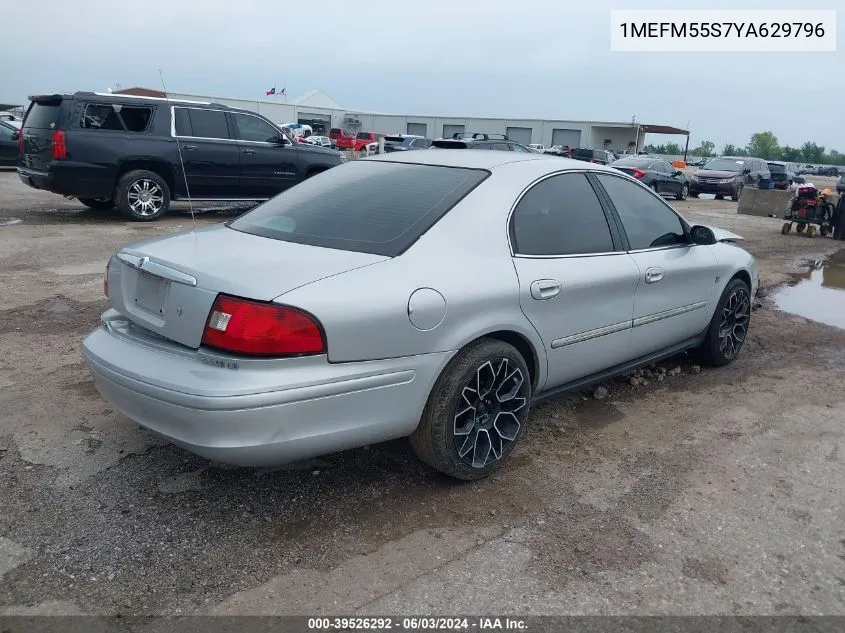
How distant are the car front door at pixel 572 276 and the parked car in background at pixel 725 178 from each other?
2204cm

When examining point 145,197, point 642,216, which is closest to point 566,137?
point 145,197

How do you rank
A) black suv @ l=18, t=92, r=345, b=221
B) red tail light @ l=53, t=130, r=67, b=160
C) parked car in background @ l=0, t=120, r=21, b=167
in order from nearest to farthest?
red tail light @ l=53, t=130, r=67, b=160
black suv @ l=18, t=92, r=345, b=221
parked car in background @ l=0, t=120, r=21, b=167

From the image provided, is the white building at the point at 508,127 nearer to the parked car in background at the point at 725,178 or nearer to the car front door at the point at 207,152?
the parked car in background at the point at 725,178

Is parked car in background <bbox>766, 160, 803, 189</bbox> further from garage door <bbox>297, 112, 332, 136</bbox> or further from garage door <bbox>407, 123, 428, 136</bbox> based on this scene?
garage door <bbox>407, 123, 428, 136</bbox>

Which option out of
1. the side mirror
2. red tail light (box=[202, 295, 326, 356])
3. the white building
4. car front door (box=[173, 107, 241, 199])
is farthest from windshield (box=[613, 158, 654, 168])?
the white building

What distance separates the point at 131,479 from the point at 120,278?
0.97 meters

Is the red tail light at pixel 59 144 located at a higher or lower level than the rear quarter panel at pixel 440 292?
higher

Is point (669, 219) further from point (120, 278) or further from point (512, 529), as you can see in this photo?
point (120, 278)

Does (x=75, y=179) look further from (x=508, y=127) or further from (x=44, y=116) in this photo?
(x=508, y=127)

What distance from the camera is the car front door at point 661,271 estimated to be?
14.1 feet

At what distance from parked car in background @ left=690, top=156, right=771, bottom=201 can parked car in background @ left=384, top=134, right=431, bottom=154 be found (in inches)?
387

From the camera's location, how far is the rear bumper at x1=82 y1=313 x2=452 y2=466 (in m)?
2.68

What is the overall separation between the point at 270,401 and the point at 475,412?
1.09m

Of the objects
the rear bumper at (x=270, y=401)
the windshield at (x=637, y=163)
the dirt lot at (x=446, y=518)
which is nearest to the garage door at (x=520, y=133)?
the windshield at (x=637, y=163)
